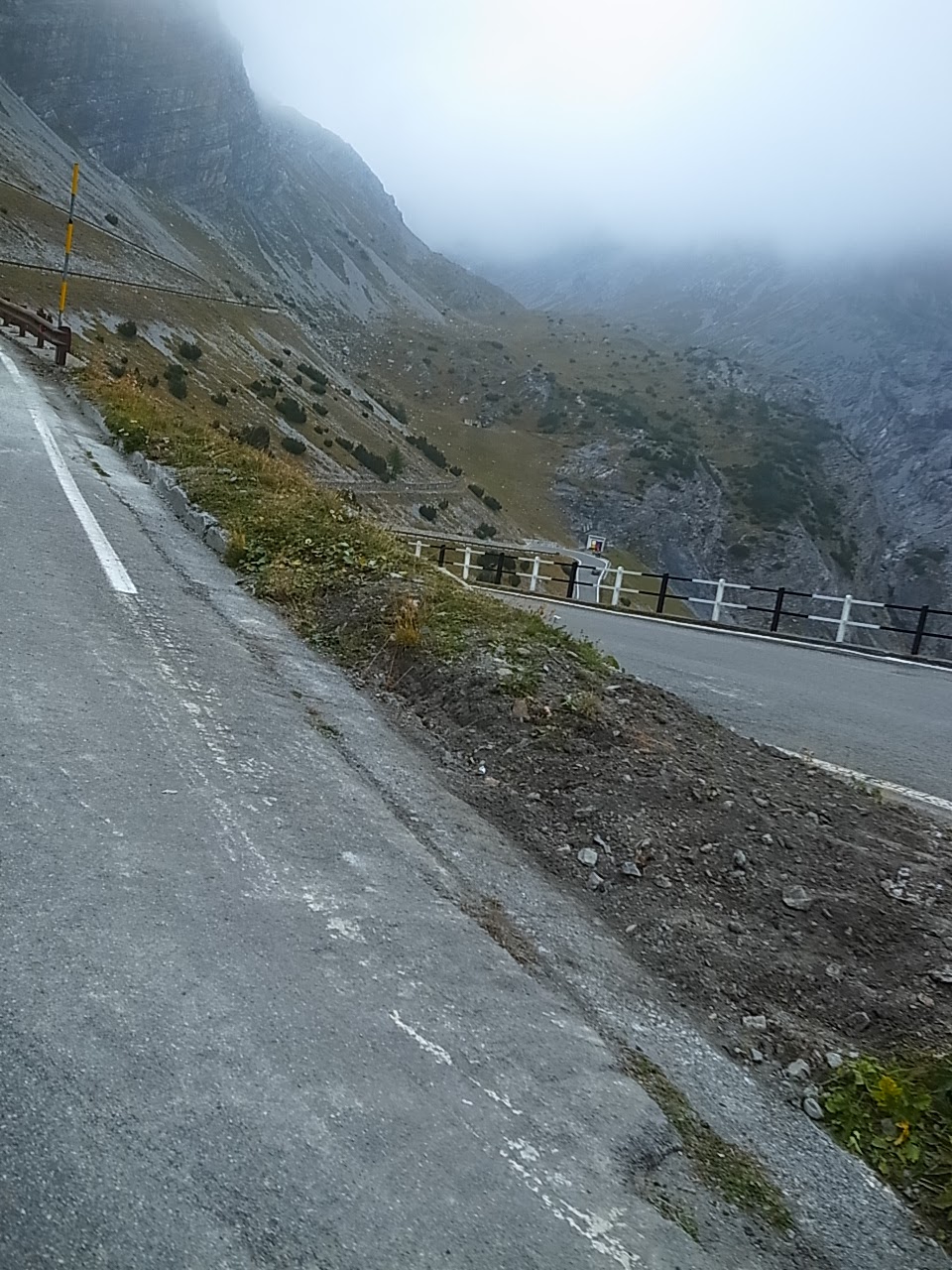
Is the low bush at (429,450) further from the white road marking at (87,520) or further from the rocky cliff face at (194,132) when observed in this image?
the white road marking at (87,520)

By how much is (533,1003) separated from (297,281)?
117m

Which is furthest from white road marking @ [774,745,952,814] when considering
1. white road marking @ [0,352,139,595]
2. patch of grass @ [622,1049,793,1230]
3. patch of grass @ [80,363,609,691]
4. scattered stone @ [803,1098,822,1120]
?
white road marking @ [0,352,139,595]

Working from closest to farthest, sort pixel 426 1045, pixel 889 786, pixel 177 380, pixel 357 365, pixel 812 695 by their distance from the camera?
pixel 426 1045 < pixel 889 786 < pixel 812 695 < pixel 177 380 < pixel 357 365

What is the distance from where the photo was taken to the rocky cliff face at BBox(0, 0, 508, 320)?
88750 mm

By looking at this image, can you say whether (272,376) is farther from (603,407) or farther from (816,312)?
(816,312)

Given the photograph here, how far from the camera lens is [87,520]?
972 centimetres

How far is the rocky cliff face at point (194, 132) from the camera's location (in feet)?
291

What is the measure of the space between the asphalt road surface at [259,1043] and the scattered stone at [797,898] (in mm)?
1564

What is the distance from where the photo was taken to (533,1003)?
10.8 feet

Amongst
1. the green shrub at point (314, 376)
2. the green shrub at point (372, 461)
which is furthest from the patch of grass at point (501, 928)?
the green shrub at point (314, 376)

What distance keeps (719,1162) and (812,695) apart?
8803mm

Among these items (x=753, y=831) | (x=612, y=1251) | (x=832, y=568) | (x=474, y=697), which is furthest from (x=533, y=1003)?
(x=832, y=568)

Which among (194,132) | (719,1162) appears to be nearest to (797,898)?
(719,1162)

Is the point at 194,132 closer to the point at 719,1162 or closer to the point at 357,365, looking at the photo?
the point at 357,365
